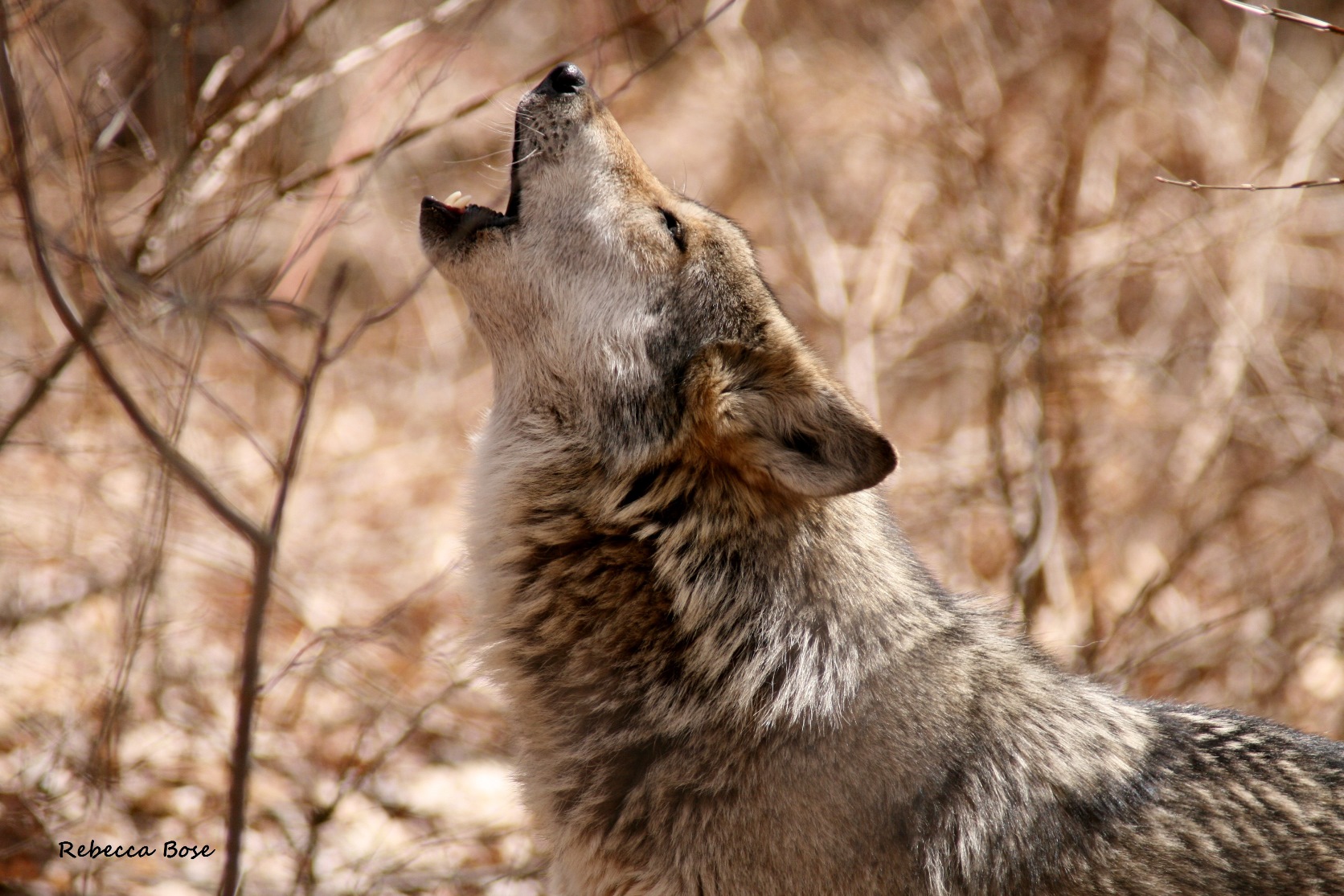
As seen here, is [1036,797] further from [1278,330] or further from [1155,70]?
[1155,70]

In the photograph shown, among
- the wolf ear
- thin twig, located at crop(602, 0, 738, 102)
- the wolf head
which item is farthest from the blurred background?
the wolf ear

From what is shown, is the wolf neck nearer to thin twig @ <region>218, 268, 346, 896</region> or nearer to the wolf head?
the wolf head

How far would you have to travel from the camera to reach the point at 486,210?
11.2 feet

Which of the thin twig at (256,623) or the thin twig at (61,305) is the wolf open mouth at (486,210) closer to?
the thin twig at (256,623)

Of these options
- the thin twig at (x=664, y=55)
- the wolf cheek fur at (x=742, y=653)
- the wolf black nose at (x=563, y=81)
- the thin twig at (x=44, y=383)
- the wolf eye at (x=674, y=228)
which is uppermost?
the thin twig at (x=44, y=383)

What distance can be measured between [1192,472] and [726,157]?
5414mm

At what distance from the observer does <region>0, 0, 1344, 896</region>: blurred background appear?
3.91 meters

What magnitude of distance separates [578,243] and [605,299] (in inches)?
7.6

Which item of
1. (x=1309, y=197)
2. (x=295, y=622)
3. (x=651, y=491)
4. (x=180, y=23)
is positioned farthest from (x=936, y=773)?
(x=1309, y=197)

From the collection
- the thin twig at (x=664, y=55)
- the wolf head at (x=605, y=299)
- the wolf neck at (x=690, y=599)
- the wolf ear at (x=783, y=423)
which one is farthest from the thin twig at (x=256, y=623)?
the thin twig at (x=664, y=55)

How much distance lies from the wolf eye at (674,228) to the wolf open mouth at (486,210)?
1.49ft

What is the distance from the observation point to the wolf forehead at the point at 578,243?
3.39 m

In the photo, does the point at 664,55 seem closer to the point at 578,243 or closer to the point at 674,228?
the point at 674,228

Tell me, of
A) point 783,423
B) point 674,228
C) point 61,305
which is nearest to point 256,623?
point 61,305
